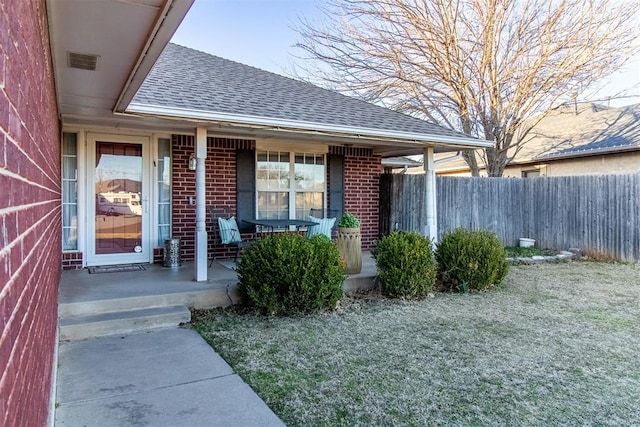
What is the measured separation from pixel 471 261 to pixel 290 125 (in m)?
3.38

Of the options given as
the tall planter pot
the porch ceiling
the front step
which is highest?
the porch ceiling

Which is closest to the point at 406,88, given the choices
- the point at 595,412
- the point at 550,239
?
the point at 550,239

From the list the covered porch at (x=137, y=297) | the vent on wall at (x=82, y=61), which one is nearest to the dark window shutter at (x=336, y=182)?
the covered porch at (x=137, y=297)

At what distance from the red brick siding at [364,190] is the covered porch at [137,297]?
304 centimetres

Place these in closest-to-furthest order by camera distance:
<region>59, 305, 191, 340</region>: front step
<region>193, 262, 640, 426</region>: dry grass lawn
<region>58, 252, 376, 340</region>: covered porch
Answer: <region>193, 262, 640, 426</region>: dry grass lawn → <region>59, 305, 191, 340</region>: front step → <region>58, 252, 376, 340</region>: covered porch

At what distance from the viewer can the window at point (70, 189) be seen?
692 cm

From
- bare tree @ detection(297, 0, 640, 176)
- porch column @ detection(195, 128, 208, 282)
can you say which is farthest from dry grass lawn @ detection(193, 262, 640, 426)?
bare tree @ detection(297, 0, 640, 176)

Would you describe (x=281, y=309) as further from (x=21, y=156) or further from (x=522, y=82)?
(x=522, y=82)

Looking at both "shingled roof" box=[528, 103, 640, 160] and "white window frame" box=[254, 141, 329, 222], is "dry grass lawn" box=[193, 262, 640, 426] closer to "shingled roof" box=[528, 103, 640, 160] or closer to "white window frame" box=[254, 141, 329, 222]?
"white window frame" box=[254, 141, 329, 222]

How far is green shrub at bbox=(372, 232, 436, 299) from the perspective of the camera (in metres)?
6.31

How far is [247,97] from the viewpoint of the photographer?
739 cm

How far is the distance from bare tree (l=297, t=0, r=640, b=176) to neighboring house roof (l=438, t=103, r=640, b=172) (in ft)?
5.23

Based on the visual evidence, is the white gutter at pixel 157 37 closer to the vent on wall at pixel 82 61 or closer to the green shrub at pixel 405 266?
the vent on wall at pixel 82 61

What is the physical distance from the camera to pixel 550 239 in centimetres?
1075
